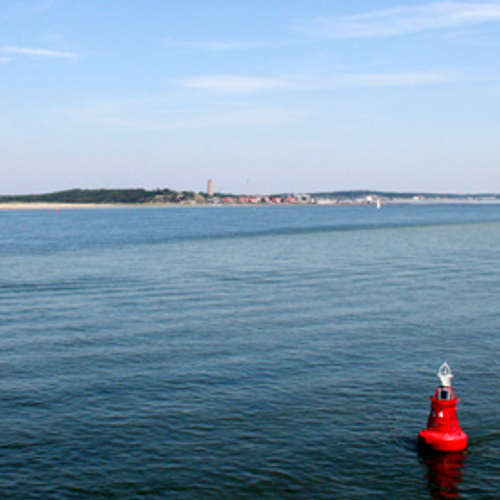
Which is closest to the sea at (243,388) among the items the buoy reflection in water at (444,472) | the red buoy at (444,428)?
the buoy reflection in water at (444,472)

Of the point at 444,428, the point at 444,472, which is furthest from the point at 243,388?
the point at 444,472

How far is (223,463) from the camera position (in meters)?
22.8

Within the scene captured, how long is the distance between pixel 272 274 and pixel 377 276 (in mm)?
10699

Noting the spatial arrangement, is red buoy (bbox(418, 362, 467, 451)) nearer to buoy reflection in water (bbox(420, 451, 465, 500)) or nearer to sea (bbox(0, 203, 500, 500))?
buoy reflection in water (bbox(420, 451, 465, 500))

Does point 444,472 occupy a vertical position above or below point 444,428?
below

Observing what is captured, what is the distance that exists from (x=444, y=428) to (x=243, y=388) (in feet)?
31.6

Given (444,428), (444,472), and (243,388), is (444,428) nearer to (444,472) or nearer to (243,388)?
(444,472)

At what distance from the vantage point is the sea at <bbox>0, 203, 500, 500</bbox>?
2188 cm

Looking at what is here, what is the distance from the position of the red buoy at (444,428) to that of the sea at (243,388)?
406mm

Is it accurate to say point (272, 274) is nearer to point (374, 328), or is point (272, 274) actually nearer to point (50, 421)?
point (374, 328)

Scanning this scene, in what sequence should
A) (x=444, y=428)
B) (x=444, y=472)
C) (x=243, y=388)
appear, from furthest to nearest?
1. (x=243, y=388)
2. (x=444, y=428)
3. (x=444, y=472)

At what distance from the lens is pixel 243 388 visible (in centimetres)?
3034

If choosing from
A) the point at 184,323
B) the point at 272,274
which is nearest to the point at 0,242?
the point at 272,274

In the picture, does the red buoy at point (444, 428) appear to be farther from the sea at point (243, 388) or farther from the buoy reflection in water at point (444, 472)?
the sea at point (243, 388)
